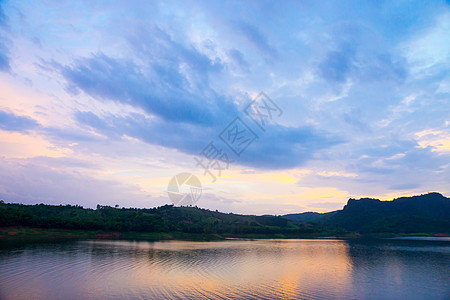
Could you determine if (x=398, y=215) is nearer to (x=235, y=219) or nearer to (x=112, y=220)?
(x=235, y=219)

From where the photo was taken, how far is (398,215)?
160625 millimetres

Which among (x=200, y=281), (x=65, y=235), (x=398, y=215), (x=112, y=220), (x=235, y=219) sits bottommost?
(x=65, y=235)

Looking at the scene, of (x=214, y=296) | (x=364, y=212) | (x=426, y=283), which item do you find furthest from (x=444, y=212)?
(x=214, y=296)

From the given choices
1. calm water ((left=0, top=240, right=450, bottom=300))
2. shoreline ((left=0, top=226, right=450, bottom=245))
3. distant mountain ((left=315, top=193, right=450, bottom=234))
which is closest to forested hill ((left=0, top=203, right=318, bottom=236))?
shoreline ((left=0, top=226, right=450, bottom=245))

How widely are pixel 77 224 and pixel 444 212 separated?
194554 mm

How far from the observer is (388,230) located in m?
140

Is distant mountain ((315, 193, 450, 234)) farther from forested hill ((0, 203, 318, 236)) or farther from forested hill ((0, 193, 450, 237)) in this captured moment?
forested hill ((0, 203, 318, 236))

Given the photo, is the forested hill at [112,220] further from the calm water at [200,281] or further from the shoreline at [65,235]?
the calm water at [200,281]

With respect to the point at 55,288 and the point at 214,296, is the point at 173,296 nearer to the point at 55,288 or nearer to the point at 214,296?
the point at 214,296

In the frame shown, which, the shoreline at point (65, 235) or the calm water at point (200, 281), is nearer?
the calm water at point (200, 281)

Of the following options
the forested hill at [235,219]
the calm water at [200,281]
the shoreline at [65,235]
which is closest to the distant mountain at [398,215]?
the forested hill at [235,219]

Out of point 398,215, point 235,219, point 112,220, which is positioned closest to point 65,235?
point 112,220

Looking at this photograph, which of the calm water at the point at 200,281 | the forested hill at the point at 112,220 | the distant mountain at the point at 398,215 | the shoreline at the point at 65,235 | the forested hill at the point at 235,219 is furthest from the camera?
the distant mountain at the point at 398,215

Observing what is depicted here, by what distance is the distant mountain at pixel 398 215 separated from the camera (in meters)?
143
